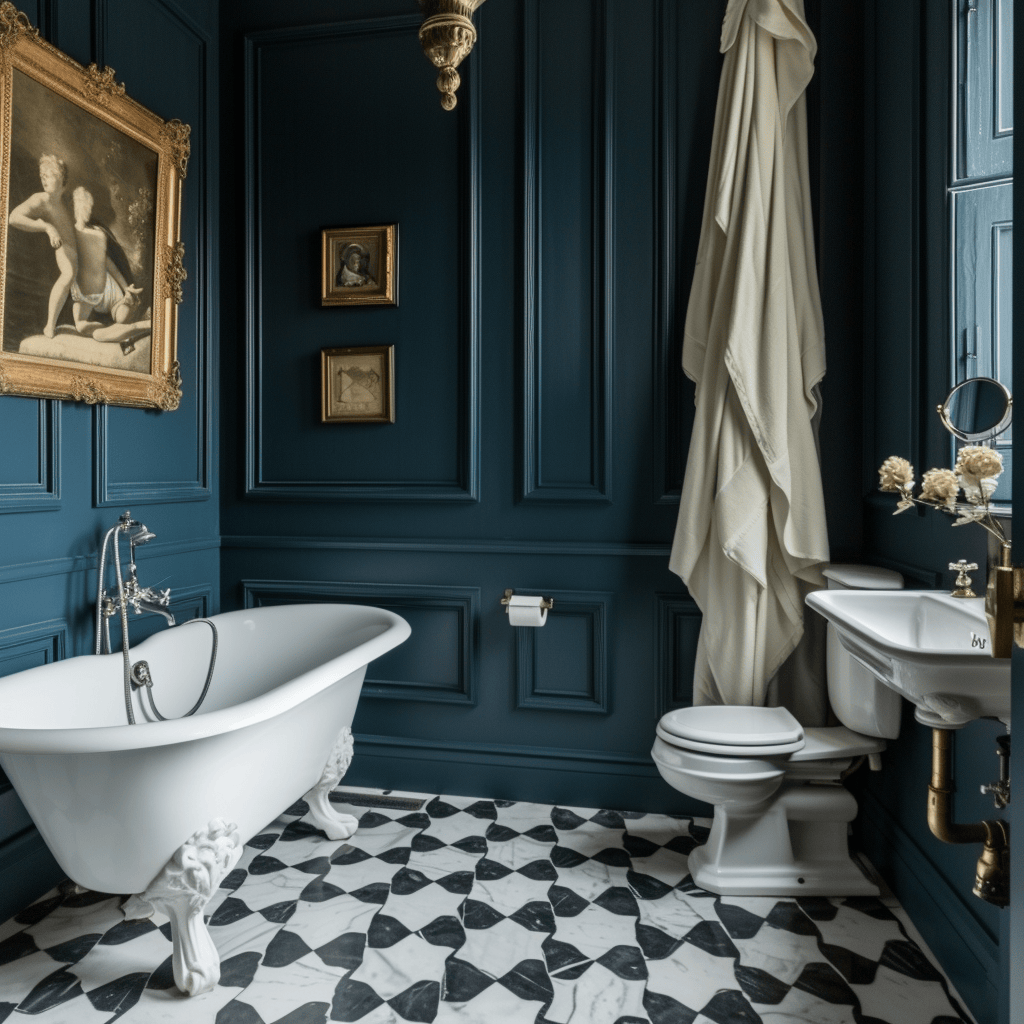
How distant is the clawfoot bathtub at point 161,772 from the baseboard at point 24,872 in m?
0.26

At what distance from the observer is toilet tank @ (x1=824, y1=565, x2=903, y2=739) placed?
1.95 m

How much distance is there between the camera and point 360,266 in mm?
2709

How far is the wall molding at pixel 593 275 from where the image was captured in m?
2.53

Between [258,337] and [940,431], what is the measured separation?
84.8 inches

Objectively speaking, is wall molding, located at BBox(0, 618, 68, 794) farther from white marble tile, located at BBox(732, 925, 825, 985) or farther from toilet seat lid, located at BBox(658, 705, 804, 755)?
white marble tile, located at BBox(732, 925, 825, 985)

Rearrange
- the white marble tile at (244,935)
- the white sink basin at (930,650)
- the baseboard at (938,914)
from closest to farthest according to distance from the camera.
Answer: the white sink basin at (930,650) < the baseboard at (938,914) < the white marble tile at (244,935)

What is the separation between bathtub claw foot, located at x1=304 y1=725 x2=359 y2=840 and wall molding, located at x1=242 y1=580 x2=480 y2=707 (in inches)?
16.1

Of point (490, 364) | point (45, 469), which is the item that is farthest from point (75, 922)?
point (490, 364)

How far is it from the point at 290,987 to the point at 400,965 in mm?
227

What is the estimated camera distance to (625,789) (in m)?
2.56

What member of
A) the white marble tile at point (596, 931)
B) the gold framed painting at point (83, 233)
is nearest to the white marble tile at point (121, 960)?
the white marble tile at point (596, 931)

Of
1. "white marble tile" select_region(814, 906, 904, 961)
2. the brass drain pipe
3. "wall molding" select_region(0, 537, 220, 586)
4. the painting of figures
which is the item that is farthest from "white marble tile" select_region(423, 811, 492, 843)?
the painting of figures

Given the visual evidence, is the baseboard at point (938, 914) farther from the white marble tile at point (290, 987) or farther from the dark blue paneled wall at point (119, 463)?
the dark blue paneled wall at point (119, 463)

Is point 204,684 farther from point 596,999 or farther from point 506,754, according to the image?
point 596,999
